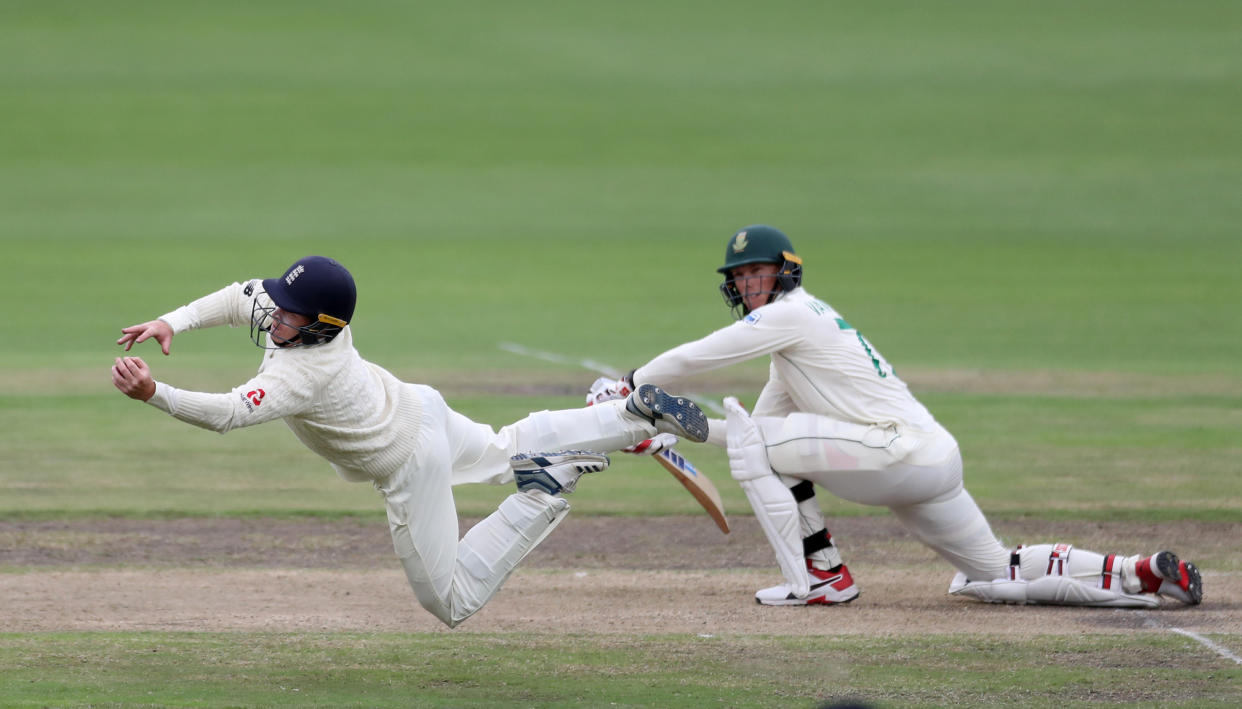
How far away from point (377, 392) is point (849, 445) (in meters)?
2.40

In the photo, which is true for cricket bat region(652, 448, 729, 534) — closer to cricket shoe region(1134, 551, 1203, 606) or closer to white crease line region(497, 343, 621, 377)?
cricket shoe region(1134, 551, 1203, 606)

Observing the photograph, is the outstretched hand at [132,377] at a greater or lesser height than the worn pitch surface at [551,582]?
greater

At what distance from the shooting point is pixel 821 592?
775 centimetres

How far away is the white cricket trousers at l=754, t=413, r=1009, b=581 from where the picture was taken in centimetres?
743

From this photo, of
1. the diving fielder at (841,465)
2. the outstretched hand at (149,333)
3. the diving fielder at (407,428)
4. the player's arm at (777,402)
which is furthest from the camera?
the player's arm at (777,402)

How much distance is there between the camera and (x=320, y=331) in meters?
6.20

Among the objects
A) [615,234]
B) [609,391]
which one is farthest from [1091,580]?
[615,234]

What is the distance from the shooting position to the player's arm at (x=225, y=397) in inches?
218

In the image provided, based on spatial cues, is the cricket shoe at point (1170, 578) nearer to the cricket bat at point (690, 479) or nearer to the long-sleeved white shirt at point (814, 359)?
the long-sleeved white shirt at point (814, 359)

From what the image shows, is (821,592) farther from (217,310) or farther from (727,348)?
(217,310)

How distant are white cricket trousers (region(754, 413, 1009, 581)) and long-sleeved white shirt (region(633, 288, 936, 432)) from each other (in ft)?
0.30

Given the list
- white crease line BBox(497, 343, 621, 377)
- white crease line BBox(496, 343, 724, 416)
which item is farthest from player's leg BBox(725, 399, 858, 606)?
white crease line BBox(497, 343, 621, 377)

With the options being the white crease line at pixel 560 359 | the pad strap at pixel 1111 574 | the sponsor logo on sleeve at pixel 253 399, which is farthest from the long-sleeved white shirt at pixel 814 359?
the white crease line at pixel 560 359

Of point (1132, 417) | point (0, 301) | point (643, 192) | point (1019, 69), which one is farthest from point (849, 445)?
point (1019, 69)
